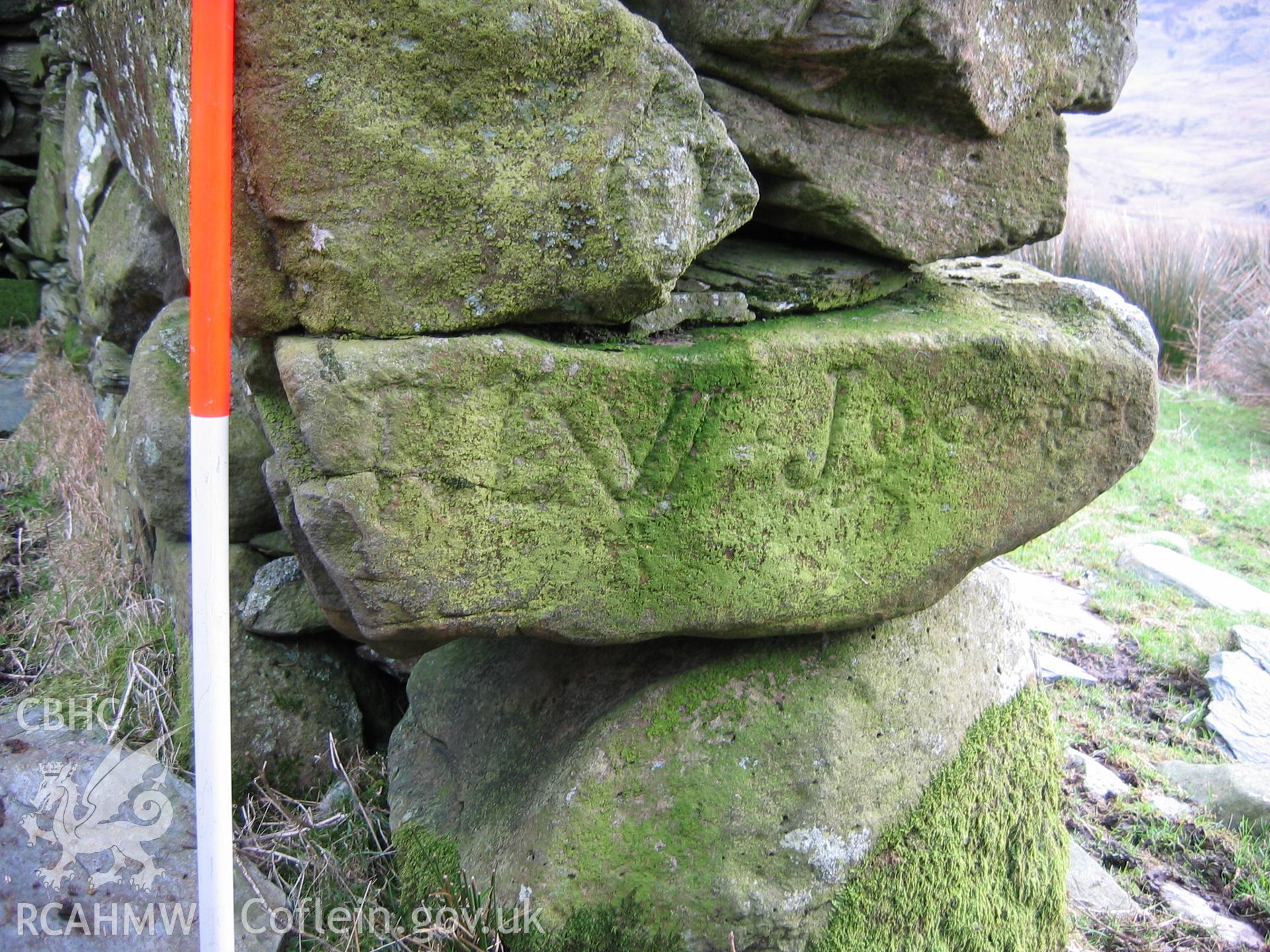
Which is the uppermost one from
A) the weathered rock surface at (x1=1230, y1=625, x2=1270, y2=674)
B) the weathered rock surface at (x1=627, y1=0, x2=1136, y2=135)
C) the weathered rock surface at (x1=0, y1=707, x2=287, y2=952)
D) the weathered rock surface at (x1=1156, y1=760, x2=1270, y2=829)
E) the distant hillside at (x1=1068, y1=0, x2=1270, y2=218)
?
the weathered rock surface at (x1=627, y1=0, x2=1136, y2=135)

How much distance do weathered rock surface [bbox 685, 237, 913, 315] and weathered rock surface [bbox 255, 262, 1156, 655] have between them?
0.06 meters

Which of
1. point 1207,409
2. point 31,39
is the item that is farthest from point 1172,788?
point 31,39

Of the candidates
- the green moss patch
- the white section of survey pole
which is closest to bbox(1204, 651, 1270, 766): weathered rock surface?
the green moss patch

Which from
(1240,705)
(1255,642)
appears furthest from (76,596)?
(1255,642)

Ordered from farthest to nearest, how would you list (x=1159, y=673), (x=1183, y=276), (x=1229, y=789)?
1. (x=1183, y=276)
2. (x=1159, y=673)
3. (x=1229, y=789)

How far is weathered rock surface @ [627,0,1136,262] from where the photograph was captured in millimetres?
1810

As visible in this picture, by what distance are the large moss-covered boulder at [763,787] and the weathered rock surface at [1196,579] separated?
259 centimetres

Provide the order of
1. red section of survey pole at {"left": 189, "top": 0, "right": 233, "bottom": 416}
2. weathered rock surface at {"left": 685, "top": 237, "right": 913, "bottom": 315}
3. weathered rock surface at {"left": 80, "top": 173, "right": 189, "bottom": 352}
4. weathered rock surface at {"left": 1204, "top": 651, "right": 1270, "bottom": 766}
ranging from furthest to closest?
weathered rock surface at {"left": 1204, "top": 651, "right": 1270, "bottom": 766}
weathered rock surface at {"left": 80, "top": 173, "right": 189, "bottom": 352}
weathered rock surface at {"left": 685, "top": 237, "right": 913, "bottom": 315}
red section of survey pole at {"left": 189, "top": 0, "right": 233, "bottom": 416}

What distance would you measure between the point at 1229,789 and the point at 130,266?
3.88m

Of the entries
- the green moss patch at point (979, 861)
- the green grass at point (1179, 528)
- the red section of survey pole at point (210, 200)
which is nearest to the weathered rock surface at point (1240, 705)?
the green grass at point (1179, 528)

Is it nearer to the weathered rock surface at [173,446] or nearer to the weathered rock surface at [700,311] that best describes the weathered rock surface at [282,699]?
the weathered rock surface at [173,446]

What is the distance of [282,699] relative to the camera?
2.56 m

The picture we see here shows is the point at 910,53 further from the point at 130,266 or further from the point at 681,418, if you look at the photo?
the point at 130,266

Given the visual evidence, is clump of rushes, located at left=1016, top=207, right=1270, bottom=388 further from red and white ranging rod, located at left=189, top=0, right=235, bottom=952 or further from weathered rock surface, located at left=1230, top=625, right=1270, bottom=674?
red and white ranging rod, located at left=189, top=0, right=235, bottom=952
